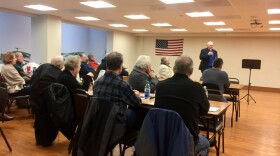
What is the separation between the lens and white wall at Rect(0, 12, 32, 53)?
960cm

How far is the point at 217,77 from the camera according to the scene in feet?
14.4

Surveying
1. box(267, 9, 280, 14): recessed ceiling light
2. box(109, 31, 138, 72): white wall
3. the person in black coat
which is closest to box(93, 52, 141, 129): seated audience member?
the person in black coat

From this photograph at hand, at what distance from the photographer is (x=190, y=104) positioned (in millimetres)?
2043

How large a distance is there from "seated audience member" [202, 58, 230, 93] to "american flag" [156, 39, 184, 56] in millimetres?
8625

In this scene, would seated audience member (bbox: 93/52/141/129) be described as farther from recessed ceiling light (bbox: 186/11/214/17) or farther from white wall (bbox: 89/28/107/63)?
white wall (bbox: 89/28/107/63)

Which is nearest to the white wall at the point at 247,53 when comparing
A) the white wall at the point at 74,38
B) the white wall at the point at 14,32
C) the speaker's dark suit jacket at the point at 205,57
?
the white wall at the point at 74,38

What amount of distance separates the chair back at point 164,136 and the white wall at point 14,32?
9279 millimetres

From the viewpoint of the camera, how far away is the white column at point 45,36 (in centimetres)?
834

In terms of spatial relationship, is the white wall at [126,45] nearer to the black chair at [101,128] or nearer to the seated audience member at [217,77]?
the seated audience member at [217,77]

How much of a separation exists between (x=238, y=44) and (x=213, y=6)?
6.47m

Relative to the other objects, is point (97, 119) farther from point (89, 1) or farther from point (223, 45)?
point (223, 45)

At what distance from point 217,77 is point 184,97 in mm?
2563

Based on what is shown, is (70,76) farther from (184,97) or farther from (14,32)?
(14,32)

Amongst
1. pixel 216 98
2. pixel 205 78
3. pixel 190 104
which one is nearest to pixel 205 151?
pixel 190 104
